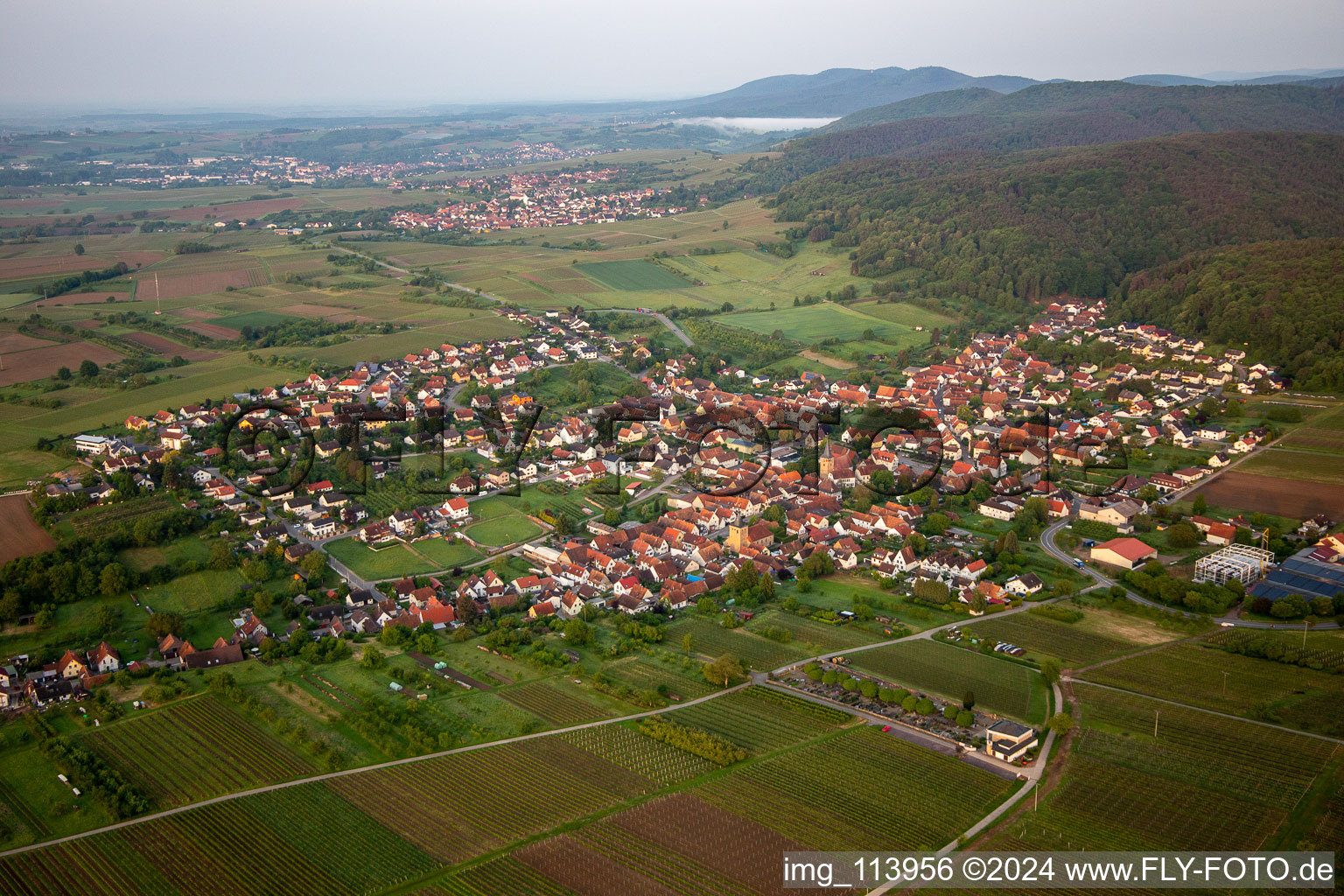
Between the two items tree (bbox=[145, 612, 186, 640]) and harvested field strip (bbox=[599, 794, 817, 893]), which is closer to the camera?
harvested field strip (bbox=[599, 794, 817, 893])

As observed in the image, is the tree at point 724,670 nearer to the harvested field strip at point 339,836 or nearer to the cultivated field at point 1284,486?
the harvested field strip at point 339,836

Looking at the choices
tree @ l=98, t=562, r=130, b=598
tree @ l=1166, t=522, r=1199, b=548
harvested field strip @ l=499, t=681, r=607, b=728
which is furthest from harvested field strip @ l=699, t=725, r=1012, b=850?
tree @ l=98, t=562, r=130, b=598

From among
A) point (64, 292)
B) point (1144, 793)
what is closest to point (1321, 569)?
point (1144, 793)

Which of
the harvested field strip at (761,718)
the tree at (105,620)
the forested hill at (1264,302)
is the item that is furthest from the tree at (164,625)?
the forested hill at (1264,302)

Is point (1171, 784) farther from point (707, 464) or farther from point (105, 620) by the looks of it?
point (105, 620)

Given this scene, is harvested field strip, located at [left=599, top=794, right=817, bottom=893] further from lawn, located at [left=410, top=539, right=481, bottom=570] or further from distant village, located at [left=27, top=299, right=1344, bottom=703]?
lawn, located at [left=410, top=539, right=481, bottom=570]
